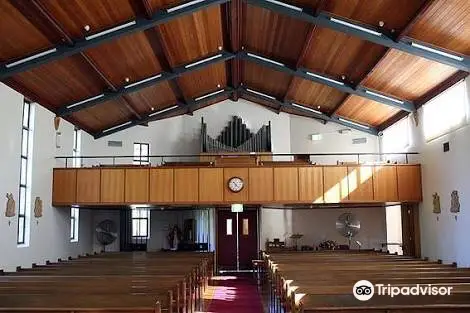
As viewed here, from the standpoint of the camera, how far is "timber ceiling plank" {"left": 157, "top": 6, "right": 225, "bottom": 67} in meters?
11.5

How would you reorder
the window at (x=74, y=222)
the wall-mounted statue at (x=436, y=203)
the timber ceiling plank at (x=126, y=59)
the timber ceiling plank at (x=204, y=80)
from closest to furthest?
the timber ceiling plank at (x=126, y=59)
the wall-mounted statue at (x=436, y=203)
the timber ceiling plank at (x=204, y=80)
the window at (x=74, y=222)

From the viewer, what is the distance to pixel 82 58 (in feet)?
37.5

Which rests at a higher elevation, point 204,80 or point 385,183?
point 204,80

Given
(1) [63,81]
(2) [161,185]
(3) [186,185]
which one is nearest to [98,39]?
(1) [63,81]

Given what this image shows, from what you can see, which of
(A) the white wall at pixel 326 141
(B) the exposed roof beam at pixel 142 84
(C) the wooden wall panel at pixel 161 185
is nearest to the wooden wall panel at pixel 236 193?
(C) the wooden wall panel at pixel 161 185

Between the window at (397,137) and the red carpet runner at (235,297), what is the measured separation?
6216mm

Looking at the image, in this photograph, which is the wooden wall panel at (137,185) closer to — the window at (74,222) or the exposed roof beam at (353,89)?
the window at (74,222)

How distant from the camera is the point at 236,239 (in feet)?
62.0

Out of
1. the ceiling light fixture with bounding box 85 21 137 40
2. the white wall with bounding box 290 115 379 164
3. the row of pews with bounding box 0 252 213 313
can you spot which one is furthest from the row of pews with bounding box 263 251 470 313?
the white wall with bounding box 290 115 379 164

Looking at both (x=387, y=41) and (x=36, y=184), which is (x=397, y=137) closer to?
(x=387, y=41)

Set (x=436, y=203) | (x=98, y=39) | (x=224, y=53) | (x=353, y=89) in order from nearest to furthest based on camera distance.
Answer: (x=98, y=39) → (x=436, y=203) → (x=353, y=89) → (x=224, y=53)

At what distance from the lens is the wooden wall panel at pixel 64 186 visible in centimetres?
1377

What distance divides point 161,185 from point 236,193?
208 cm

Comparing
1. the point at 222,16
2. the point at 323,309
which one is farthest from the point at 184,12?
the point at 323,309
